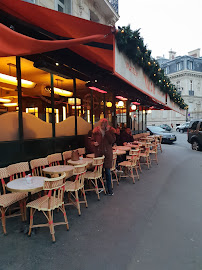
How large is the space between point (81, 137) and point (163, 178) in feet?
10.9

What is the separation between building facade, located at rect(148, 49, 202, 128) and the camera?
40.3 m

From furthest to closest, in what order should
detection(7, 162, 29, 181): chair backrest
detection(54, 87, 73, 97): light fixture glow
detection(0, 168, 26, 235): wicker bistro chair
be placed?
detection(54, 87, 73, 97): light fixture glow, detection(7, 162, 29, 181): chair backrest, detection(0, 168, 26, 235): wicker bistro chair

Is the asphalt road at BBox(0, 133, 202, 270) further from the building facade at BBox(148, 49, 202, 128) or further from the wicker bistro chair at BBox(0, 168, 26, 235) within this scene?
the building facade at BBox(148, 49, 202, 128)

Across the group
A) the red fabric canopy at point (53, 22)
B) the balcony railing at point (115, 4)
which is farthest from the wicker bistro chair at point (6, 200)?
the balcony railing at point (115, 4)

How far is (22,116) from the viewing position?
4922 millimetres

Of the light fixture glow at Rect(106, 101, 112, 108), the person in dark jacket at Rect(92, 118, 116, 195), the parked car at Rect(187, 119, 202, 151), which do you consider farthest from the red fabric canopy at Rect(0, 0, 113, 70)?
the parked car at Rect(187, 119, 202, 151)

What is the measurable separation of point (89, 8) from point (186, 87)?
36244 mm

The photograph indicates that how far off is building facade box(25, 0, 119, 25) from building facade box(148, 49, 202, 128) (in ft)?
103

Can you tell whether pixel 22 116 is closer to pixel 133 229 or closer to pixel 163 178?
pixel 133 229

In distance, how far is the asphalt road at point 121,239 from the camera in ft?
8.46

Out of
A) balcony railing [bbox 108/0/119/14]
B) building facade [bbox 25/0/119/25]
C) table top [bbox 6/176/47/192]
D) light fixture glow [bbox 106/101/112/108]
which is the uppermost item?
balcony railing [bbox 108/0/119/14]

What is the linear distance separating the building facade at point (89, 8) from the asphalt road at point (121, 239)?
6.85 meters

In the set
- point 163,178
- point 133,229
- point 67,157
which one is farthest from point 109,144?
point 163,178

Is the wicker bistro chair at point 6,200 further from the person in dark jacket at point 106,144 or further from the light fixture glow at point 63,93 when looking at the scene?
the light fixture glow at point 63,93
